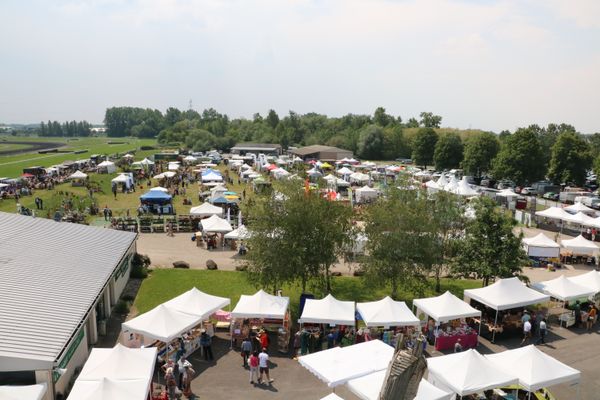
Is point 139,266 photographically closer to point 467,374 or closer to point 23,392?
point 23,392

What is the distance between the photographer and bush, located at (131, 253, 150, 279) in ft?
65.3

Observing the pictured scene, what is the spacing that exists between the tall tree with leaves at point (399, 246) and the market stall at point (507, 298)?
7.15 ft

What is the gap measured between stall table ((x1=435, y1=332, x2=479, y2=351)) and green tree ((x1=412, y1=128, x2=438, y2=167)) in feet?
200

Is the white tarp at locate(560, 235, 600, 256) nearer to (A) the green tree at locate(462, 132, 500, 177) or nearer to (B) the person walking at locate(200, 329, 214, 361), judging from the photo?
(B) the person walking at locate(200, 329, 214, 361)

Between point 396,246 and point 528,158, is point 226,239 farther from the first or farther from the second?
point 528,158

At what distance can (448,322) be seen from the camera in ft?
49.0

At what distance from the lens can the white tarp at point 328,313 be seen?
13914 millimetres

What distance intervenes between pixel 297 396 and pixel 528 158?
44848mm

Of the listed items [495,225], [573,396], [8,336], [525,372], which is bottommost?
[573,396]

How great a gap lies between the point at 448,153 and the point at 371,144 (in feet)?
83.9

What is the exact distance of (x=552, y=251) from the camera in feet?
76.0

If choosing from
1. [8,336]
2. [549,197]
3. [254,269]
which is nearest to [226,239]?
[254,269]

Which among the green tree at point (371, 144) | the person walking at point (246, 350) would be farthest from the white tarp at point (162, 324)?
the green tree at point (371, 144)

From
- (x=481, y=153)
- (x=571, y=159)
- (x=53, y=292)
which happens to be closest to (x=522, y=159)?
(x=571, y=159)
